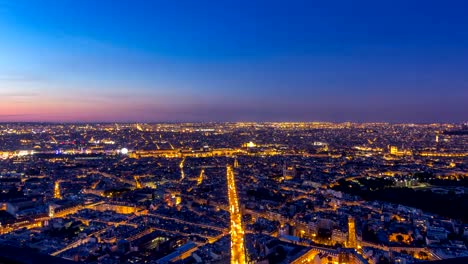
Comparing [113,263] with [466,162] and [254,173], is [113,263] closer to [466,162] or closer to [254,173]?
[254,173]

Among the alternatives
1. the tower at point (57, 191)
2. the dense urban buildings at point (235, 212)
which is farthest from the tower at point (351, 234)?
the tower at point (57, 191)

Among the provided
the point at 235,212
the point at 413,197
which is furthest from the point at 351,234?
the point at 413,197

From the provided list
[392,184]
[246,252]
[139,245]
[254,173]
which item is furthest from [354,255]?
[254,173]

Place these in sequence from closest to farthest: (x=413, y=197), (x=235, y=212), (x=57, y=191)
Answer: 1. (x=235, y=212)
2. (x=413, y=197)
3. (x=57, y=191)

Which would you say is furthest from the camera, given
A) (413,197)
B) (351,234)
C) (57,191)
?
(57,191)

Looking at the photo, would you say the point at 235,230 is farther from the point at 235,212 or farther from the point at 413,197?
the point at 413,197

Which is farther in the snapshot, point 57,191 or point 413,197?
point 57,191

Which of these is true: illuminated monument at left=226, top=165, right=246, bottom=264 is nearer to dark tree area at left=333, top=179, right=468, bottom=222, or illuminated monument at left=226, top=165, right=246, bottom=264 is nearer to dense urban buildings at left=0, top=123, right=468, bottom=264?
dense urban buildings at left=0, top=123, right=468, bottom=264
